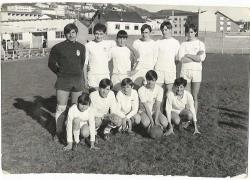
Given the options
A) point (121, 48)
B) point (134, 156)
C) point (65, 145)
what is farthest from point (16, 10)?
point (134, 156)

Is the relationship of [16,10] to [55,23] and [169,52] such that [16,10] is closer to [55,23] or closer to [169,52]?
[55,23]

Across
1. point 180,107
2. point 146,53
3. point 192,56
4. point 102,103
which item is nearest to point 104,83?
point 102,103

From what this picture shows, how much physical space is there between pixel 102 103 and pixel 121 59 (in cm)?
75

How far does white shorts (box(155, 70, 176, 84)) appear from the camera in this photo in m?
5.92

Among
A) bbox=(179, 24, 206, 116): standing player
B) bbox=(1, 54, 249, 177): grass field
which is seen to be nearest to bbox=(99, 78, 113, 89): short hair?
bbox=(1, 54, 249, 177): grass field

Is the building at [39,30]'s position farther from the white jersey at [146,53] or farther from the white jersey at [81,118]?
the white jersey at [81,118]

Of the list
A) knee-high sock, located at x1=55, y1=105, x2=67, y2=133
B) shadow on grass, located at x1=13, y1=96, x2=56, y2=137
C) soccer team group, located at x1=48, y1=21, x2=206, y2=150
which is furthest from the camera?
shadow on grass, located at x1=13, y1=96, x2=56, y2=137

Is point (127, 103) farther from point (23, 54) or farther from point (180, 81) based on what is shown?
point (23, 54)

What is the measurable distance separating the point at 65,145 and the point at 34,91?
3421mm

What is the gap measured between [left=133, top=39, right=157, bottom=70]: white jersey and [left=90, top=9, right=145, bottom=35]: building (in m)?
0.27

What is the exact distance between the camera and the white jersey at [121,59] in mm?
5727

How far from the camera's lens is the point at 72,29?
5145 mm

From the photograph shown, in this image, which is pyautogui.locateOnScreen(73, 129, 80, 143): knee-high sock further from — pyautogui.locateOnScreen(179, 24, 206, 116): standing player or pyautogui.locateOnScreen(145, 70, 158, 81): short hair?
pyautogui.locateOnScreen(179, 24, 206, 116): standing player

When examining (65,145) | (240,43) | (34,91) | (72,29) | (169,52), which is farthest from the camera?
(34,91)
